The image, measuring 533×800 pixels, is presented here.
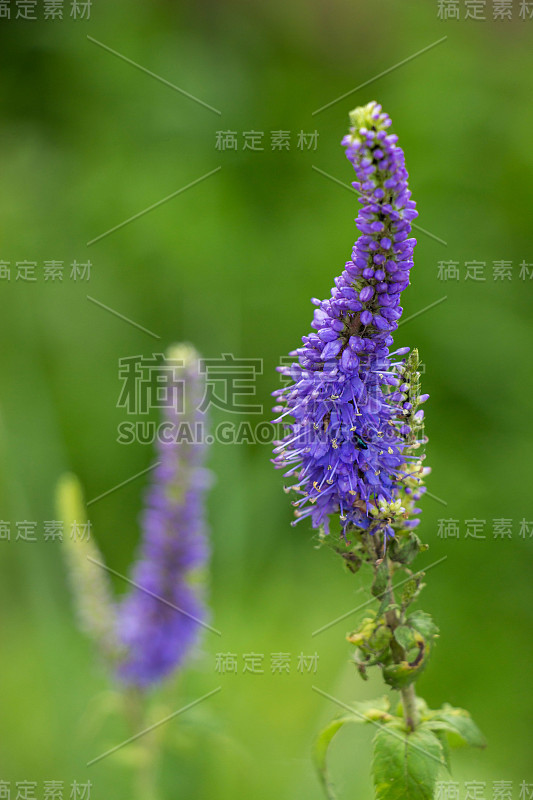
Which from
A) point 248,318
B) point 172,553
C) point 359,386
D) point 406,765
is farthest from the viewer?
point 248,318

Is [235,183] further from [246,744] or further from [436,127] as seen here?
[246,744]

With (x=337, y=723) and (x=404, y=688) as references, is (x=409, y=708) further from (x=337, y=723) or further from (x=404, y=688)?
(x=337, y=723)

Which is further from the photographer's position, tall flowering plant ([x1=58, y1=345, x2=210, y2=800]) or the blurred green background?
the blurred green background

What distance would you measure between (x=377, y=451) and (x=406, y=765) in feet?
2.88

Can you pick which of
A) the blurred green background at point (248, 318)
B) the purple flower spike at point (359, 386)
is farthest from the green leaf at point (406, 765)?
the blurred green background at point (248, 318)

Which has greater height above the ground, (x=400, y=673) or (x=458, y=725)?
(x=400, y=673)

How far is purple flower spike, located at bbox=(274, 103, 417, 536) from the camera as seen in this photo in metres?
2.07

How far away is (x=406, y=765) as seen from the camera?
6.79ft


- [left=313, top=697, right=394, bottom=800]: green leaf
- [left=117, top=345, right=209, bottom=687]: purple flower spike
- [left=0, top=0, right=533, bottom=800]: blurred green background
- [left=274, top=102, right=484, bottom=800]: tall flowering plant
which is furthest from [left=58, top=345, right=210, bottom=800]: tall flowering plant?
[left=313, top=697, right=394, bottom=800]: green leaf

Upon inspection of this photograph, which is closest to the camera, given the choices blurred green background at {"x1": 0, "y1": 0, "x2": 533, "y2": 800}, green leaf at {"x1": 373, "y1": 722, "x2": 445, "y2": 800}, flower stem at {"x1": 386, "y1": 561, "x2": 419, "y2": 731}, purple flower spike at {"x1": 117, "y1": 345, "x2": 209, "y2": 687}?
green leaf at {"x1": 373, "y1": 722, "x2": 445, "y2": 800}

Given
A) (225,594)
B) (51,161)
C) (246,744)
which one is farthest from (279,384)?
(51,161)

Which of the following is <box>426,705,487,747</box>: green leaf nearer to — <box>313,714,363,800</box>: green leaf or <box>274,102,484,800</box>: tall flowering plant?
<box>274,102,484,800</box>: tall flowering plant

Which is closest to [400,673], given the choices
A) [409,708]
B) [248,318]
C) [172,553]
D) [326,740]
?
[409,708]

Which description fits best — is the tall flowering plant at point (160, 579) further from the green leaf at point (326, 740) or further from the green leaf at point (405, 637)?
the green leaf at point (405, 637)
